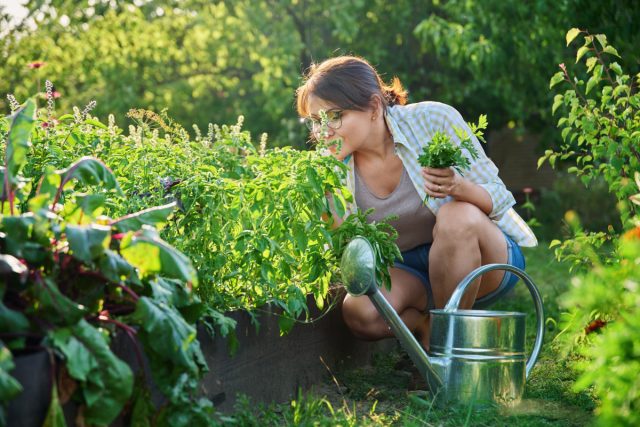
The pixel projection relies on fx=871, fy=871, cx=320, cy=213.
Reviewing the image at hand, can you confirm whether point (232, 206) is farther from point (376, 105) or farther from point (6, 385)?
point (6, 385)

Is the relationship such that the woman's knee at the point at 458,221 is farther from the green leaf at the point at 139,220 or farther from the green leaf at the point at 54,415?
the green leaf at the point at 54,415

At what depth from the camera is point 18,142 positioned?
192cm

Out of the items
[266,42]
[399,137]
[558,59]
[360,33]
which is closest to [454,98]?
[360,33]

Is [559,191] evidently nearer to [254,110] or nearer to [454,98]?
[454,98]

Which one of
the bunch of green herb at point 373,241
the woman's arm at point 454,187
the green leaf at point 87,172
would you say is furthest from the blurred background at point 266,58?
the green leaf at point 87,172

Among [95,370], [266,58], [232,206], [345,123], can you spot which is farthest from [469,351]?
[266,58]

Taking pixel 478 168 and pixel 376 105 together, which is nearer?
pixel 478 168

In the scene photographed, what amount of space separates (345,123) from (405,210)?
0.44m

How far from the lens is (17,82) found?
538 inches

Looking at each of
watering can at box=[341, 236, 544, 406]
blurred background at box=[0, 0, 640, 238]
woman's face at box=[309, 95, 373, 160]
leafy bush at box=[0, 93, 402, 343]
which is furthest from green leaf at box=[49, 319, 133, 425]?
blurred background at box=[0, 0, 640, 238]

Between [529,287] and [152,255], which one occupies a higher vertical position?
[152,255]

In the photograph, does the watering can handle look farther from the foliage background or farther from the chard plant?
the foliage background

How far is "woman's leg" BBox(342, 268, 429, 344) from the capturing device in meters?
3.27

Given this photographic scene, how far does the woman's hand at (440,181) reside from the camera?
→ 304cm
